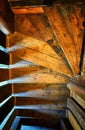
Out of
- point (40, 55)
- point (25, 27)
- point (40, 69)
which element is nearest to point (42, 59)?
point (40, 55)

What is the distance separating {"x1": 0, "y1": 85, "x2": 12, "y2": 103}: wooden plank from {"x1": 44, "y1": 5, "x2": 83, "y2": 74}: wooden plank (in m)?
1.17

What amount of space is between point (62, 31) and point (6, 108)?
153cm

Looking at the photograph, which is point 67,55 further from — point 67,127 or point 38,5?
point 67,127

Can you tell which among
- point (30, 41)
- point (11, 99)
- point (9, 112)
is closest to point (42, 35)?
point (30, 41)

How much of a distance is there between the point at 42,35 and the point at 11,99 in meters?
1.28

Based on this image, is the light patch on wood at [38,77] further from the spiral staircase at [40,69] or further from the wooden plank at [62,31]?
the wooden plank at [62,31]

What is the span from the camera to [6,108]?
2.52 m

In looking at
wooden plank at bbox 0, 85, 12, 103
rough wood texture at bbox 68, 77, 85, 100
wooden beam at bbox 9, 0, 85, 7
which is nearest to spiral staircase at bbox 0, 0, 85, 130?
wooden plank at bbox 0, 85, 12, 103

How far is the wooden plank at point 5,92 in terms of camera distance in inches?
93.1

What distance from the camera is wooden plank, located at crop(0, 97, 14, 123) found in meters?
2.31

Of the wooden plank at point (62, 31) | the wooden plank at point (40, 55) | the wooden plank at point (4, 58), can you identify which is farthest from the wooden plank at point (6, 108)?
the wooden plank at point (62, 31)

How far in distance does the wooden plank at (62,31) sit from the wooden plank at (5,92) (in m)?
1.17

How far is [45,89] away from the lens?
2947 mm

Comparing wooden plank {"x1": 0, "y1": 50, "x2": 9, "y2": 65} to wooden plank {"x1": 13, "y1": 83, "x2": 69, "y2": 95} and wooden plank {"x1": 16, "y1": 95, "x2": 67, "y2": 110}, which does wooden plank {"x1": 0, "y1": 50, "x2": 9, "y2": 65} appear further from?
wooden plank {"x1": 16, "y1": 95, "x2": 67, "y2": 110}
